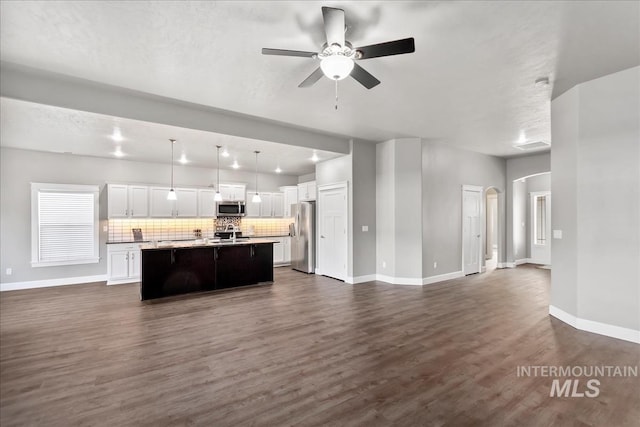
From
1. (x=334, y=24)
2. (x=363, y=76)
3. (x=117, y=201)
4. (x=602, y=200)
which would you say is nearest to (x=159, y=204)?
(x=117, y=201)

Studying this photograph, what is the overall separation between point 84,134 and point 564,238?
7321mm

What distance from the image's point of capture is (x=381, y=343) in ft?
11.0

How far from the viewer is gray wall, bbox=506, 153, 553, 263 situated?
782 cm

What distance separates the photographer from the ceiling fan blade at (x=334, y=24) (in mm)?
2096

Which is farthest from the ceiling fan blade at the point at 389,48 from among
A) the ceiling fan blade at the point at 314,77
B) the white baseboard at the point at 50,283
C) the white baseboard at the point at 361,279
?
the white baseboard at the point at 50,283

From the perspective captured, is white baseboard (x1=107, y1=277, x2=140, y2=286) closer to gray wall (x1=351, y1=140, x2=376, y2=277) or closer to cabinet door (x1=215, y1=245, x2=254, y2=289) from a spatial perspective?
cabinet door (x1=215, y1=245, x2=254, y2=289)

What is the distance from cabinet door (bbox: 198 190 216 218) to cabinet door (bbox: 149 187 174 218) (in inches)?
27.6

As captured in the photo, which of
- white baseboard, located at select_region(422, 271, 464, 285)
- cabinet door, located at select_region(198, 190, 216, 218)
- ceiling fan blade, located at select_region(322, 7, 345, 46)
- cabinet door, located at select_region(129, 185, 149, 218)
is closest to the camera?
ceiling fan blade, located at select_region(322, 7, 345, 46)

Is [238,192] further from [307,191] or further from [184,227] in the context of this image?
[307,191]

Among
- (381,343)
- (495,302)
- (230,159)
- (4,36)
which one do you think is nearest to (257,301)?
(381,343)

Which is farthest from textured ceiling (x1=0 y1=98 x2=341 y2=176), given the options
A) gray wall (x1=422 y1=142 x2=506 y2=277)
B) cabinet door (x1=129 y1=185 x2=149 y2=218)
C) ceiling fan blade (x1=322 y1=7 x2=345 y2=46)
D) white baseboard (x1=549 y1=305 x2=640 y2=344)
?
white baseboard (x1=549 y1=305 x2=640 y2=344)

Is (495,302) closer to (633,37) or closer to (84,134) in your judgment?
(633,37)

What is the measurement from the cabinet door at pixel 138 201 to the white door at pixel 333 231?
4.15m

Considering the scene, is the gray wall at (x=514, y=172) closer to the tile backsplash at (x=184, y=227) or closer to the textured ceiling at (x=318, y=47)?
the textured ceiling at (x=318, y=47)
